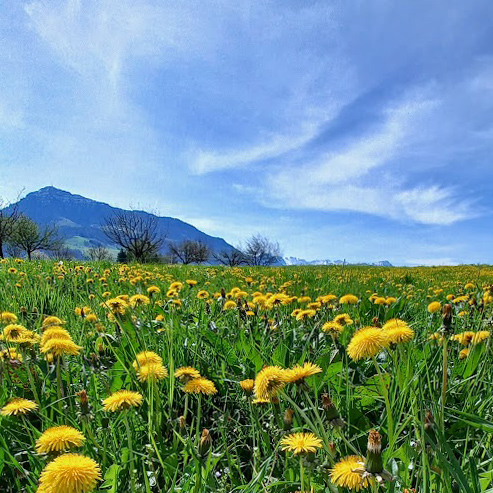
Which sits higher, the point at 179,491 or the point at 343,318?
the point at 343,318

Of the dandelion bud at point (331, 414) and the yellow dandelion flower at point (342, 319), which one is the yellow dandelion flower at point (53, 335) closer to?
the dandelion bud at point (331, 414)

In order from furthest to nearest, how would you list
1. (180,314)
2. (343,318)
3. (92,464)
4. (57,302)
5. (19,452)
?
(57,302) < (180,314) < (343,318) < (19,452) < (92,464)

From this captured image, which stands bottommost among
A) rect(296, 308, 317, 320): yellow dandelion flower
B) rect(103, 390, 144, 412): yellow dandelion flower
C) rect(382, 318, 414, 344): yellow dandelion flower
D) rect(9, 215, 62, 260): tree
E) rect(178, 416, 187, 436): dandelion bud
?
rect(178, 416, 187, 436): dandelion bud

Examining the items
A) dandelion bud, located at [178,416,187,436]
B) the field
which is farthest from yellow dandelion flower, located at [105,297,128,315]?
dandelion bud, located at [178,416,187,436]

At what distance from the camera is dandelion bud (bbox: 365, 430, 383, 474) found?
70 cm

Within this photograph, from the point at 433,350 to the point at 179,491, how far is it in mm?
1463

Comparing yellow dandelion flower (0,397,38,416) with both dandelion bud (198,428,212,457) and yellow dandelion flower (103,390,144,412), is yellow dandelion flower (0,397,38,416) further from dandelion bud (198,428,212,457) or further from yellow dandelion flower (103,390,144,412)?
dandelion bud (198,428,212,457)

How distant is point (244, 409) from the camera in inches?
66.1

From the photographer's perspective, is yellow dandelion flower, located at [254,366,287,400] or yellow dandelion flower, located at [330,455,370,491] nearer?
yellow dandelion flower, located at [330,455,370,491]

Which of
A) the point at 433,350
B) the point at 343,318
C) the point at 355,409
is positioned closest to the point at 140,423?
the point at 355,409

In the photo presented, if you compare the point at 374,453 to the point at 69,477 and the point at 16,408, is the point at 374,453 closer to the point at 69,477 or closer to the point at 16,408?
the point at 69,477

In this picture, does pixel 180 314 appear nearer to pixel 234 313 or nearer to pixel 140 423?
pixel 234 313

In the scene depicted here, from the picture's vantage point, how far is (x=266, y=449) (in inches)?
50.8

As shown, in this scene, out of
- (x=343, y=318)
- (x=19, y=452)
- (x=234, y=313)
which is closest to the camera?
(x=19, y=452)
